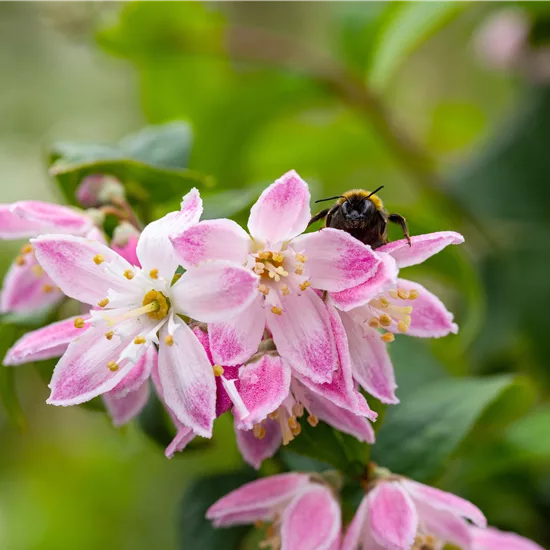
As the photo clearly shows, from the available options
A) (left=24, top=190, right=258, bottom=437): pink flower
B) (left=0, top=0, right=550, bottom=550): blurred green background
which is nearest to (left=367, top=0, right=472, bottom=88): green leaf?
(left=0, top=0, right=550, bottom=550): blurred green background

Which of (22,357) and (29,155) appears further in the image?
(29,155)

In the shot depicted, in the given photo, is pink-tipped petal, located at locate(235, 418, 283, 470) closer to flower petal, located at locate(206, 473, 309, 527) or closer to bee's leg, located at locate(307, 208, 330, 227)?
flower petal, located at locate(206, 473, 309, 527)

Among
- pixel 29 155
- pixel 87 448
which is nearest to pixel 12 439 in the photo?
pixel 87 448

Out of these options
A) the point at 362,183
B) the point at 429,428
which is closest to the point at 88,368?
the point at 429,428

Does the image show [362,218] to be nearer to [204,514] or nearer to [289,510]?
[289,510]

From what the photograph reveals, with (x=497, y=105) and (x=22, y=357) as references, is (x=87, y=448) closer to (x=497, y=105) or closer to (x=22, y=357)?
(x=22, y=357)

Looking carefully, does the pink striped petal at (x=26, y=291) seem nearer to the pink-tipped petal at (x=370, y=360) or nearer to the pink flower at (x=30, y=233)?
the pink flower at (x=30, y=233)
